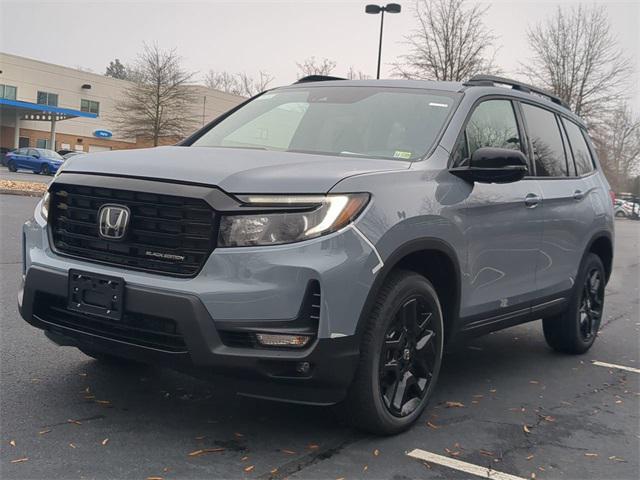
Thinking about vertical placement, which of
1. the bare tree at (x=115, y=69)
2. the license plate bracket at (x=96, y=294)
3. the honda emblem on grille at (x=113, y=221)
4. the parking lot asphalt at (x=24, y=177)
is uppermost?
the bare tree at (x=115, y=69)

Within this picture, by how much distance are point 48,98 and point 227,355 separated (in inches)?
2465

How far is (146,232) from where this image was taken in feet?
11.2

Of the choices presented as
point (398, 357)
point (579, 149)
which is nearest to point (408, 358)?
point (398, 357)

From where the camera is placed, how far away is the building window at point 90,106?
208ft

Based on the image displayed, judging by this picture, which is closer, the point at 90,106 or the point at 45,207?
the point at 45,207

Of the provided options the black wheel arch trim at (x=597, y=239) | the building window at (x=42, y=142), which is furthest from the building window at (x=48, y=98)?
the black wheel arch trim at (x=597, y=239)

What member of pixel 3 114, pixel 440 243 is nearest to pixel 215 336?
pixel 440 243

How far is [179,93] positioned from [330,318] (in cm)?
5360

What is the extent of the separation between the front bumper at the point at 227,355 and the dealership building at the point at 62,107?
53122mm

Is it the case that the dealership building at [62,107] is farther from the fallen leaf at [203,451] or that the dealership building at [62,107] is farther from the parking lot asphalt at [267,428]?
the fallen leaf at [203,451]

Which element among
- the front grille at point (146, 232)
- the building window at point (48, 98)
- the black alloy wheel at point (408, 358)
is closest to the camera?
the front grille at point (146, 232)

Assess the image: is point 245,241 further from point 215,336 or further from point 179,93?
point 179,93

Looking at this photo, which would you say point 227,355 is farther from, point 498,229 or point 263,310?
point 498,229

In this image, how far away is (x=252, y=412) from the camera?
4.00 metres
